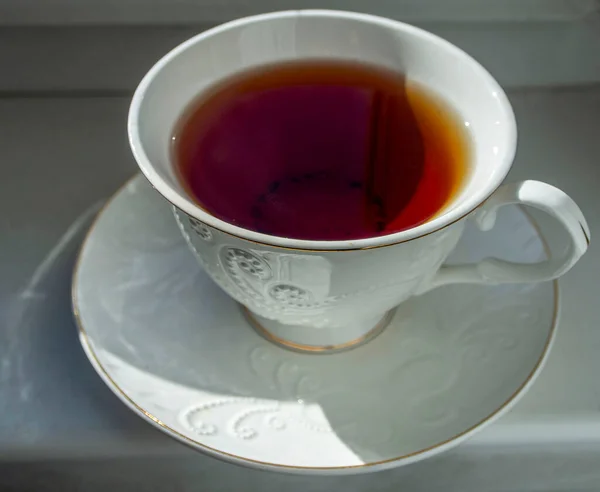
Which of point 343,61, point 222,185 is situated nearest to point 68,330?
point 222,185

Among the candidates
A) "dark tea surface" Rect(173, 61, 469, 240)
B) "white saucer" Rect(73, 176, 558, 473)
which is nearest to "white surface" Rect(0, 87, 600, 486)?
"white saucer" Rect(73, 176, 558, 473)

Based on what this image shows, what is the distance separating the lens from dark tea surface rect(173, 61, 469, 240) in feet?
1.97

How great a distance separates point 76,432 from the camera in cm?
56

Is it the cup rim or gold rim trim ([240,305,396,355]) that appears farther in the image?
gold rim trim ([240,305,396,355])

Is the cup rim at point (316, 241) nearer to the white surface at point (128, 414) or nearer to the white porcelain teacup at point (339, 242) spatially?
the white porcelain teacup at point (339, 242)

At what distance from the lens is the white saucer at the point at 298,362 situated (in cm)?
50

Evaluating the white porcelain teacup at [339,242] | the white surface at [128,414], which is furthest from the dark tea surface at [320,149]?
the white surface at [128,414]

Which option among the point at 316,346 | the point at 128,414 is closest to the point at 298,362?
the point at 316,346

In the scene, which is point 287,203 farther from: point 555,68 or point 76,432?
point 555,68

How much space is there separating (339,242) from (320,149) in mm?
274

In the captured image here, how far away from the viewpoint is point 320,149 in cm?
68

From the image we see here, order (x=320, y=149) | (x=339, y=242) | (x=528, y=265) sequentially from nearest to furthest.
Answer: (x=339, y=242) → (x=528, y=265) → (x=320, y=149)

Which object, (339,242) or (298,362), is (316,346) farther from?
(339,242)

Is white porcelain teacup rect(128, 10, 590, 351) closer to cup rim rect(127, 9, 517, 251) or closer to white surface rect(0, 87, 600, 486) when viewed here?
cup rim rect(127, 9, 517, 251)
